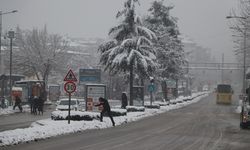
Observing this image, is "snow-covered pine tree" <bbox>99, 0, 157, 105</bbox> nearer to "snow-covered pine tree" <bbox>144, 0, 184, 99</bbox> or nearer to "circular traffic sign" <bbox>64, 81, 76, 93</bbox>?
"circular traffic sign" <bbox>64, 81, 76, 93</bbox>

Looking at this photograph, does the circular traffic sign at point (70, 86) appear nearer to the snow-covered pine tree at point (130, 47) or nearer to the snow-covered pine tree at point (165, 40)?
the snow-covered pine tree at point (130, 47)

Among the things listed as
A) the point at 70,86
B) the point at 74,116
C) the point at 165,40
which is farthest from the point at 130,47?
the point at 165,40

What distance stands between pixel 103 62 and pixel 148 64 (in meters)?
4.10

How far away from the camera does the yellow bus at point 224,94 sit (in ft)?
262

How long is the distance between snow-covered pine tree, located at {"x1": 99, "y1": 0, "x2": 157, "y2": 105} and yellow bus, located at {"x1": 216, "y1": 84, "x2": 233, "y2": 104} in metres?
34.2

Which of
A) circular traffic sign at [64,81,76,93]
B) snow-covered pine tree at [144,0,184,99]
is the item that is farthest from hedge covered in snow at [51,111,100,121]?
snow-covered pine tree at [144,0,184,99]

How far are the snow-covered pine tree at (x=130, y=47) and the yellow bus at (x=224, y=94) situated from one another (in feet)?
112

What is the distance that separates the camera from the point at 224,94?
80500 mm

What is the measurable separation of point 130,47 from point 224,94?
123ft

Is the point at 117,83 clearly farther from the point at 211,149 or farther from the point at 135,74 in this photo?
the point at 211,149

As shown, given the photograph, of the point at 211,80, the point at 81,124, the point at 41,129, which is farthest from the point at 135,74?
the point at 211,80

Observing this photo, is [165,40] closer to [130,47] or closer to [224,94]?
[224,94]

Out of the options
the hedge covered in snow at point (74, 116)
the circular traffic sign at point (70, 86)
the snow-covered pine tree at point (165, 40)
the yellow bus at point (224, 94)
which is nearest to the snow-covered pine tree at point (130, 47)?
the hedge covered in snow at point (74, 116)

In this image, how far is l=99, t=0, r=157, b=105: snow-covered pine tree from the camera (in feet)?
150
